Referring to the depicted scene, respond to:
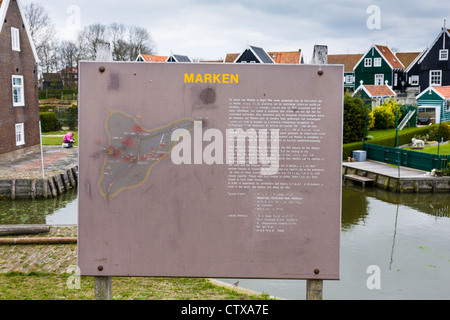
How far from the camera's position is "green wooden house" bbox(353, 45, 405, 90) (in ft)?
200

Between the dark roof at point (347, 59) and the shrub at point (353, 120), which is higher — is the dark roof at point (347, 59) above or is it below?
above

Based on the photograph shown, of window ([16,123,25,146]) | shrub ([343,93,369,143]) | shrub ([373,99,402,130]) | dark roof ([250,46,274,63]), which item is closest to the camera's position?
window ([16,123,25,146])

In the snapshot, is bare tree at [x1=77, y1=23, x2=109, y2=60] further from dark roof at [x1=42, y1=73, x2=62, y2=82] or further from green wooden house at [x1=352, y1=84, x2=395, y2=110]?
green wooden house at [x1=352, y1=84, x2=395, y2=110]

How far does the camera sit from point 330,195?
5352mm

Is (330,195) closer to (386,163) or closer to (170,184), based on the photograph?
(170,184)

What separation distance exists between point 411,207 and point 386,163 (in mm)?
9024

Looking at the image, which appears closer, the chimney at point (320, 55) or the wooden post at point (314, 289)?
the chimney at point (320, 55)

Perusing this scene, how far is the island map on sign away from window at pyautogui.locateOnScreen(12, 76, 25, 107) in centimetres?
2781

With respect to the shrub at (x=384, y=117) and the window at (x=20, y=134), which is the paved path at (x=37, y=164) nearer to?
the window at (x=20, y=134)

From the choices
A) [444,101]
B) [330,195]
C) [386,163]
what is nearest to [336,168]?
[330,195]

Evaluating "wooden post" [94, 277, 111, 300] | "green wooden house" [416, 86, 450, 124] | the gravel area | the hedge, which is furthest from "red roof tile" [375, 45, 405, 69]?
"wooden post" [94, 277, 111, 300]

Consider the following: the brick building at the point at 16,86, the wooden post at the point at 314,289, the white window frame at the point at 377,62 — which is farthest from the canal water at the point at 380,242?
the white window frame at the point at 377,62

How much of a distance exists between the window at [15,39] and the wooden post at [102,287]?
28039 millimetres

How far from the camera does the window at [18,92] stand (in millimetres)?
30431
